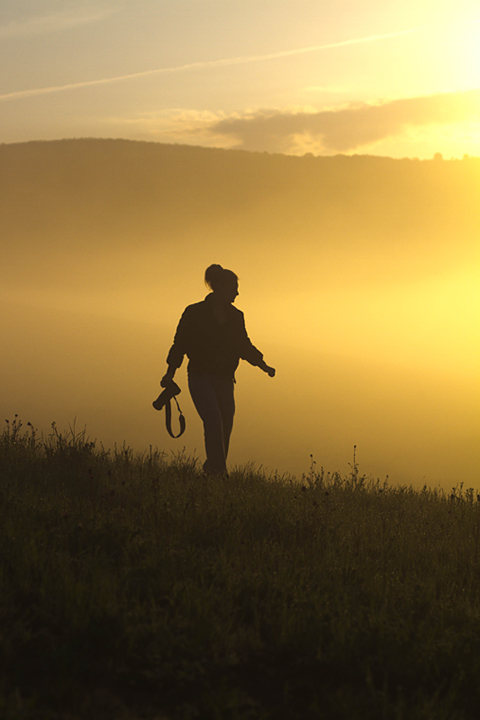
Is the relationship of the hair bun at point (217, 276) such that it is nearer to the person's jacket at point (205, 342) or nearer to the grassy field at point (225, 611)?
the person's jacket at point (205, 342)

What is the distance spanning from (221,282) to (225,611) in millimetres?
4791

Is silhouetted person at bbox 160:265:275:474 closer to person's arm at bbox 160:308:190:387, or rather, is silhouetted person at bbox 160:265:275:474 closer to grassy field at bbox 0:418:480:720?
person's arm at bbox 160:308:190:387

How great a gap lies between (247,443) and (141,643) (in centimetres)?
10892

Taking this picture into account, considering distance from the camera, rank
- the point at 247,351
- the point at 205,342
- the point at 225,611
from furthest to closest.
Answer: the point at 247,351
the point at 205,342
the point at 225,611

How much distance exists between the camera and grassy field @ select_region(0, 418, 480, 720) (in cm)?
335

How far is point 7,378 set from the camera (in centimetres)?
8912

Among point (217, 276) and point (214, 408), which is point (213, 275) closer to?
point (217, 276)

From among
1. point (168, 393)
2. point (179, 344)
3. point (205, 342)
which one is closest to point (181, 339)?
point (179, 344)

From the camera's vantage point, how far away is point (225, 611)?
4.03 meters

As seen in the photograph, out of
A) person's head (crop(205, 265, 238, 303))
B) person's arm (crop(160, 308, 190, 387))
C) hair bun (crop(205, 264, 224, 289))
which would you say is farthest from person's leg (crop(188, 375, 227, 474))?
hair bun (crop(205, 264, 224, 289))

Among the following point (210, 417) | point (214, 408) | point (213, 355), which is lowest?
point (210, 417)

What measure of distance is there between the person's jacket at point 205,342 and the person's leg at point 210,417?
14 centimetres

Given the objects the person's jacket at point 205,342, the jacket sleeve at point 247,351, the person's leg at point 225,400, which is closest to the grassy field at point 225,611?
the person's leg at point 225,400

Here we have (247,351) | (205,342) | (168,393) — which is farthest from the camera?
(247,351)
